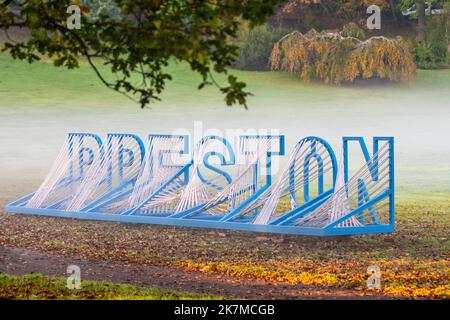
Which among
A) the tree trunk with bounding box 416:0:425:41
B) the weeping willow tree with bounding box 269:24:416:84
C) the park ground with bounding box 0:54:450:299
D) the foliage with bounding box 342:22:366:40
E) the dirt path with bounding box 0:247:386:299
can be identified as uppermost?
the tree trunk with bounding box 416:0:425:41

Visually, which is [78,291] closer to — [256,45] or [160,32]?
[160,32]

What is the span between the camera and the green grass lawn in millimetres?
10078

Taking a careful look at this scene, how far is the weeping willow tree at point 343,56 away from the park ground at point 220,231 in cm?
67

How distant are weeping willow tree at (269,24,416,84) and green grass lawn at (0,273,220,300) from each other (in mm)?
17390

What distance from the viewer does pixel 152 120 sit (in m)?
26.8

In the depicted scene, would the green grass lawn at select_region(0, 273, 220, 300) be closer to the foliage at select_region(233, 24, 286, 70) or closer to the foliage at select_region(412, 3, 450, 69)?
the foliage at select_region(233, 24, 286, 70)

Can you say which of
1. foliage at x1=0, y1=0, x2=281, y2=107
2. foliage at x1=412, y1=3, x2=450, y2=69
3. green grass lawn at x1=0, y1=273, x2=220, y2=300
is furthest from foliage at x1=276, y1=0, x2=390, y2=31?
foliage at x1=0, y1=0, x2=281, y2=107

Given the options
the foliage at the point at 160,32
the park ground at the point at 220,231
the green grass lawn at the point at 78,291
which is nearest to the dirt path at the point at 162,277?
the park ground at the point at 220,231

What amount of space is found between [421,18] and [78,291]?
21.9m

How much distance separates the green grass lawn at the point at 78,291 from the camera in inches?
397

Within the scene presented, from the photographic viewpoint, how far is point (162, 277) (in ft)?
39.3
